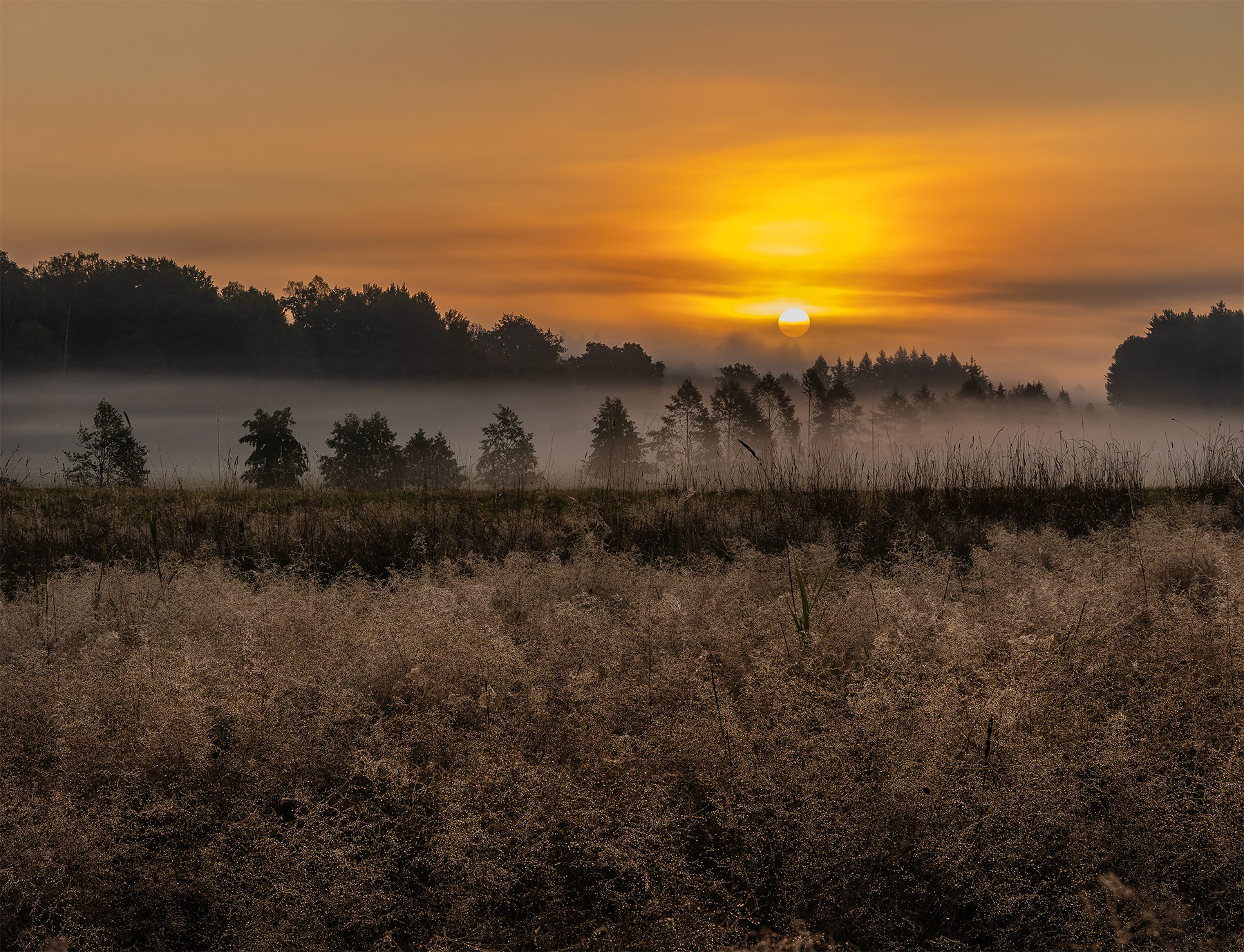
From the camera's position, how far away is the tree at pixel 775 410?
222 ft

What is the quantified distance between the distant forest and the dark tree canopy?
161mm

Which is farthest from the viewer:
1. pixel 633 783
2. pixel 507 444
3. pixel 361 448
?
pixel 507 444

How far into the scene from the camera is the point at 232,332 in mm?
64875

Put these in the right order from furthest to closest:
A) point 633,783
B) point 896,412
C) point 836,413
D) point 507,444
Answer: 1. point 896,412
2. point 836,413
3. point 507,444
4. point 633,783

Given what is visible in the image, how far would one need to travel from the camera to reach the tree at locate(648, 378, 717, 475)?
60.8 m

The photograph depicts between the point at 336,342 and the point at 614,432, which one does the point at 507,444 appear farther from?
the point at 336,342

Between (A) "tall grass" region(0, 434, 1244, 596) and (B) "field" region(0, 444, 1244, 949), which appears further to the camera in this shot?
(A) "tall grass" region(0, 434, 1244, 596)

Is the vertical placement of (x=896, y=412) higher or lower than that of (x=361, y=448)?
higher

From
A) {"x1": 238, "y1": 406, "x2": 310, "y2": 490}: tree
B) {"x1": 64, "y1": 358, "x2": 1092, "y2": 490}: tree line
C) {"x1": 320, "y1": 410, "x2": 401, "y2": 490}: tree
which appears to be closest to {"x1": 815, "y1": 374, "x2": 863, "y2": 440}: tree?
{"x1": 64, "y1": 358, "x2": 1092, "y2": 490}: tree line

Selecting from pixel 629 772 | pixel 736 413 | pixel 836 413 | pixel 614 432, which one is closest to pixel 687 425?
pixel 736 413

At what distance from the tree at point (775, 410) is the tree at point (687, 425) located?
4.97 m

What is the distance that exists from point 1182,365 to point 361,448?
98018mm

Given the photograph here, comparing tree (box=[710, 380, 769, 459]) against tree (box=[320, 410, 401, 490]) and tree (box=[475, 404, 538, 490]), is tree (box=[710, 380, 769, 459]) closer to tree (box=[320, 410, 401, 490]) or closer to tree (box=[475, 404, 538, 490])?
tree (box=[475, 404, 538, 490])

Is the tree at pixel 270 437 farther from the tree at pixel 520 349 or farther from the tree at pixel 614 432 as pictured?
A: the tree at pixel 520 349
